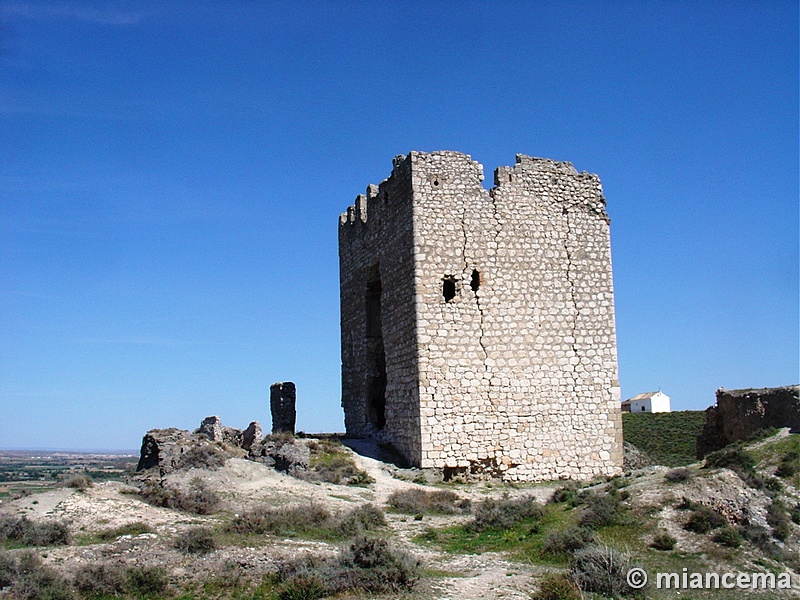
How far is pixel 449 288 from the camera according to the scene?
1720 centimetres

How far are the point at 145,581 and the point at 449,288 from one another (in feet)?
34.0

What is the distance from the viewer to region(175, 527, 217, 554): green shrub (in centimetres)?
959

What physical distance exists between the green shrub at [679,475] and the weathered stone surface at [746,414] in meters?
3.98

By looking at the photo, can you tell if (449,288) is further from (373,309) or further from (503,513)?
(503,513)

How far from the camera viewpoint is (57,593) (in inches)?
310

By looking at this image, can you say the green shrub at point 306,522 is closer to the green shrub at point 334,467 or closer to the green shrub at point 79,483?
the green shrub at point 79,483

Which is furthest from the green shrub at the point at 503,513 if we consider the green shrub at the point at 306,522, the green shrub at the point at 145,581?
the green shrub at the point at 145,581

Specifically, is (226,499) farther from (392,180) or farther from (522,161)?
(522,161)

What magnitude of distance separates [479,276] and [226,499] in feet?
25.7

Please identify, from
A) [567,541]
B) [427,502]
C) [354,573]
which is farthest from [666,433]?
[354,573]

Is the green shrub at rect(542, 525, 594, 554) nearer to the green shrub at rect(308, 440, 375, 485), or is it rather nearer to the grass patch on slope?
the green shrub at rect(308, 440, 375, 485)

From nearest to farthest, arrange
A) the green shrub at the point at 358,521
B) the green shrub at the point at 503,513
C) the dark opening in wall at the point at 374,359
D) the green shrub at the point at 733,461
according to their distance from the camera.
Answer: the green shrub at the point at 358,521 < the green shrub at the point at 503,513 < the green shrub at the point at 733,461 < the dark opening in wall at the point at 374,359

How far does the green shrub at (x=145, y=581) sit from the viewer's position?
828 cm

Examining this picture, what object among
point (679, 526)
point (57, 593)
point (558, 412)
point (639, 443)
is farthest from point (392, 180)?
point (639, 443)
